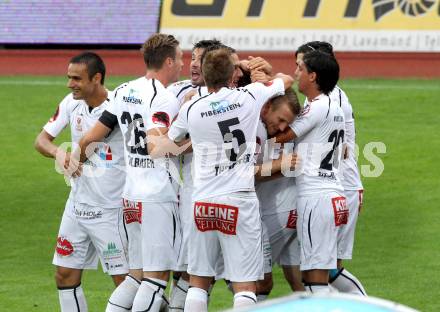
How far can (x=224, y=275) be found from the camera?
8469 mm

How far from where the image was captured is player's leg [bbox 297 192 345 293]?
8461 mm

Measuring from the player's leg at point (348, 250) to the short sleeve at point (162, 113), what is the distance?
180 centimetres

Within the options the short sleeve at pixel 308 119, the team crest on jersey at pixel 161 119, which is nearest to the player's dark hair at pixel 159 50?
the team crest on jersey at pixel 161 119

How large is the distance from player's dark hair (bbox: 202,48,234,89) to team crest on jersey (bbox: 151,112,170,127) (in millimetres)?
565

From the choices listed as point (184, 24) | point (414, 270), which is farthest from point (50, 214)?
point (184, 24)

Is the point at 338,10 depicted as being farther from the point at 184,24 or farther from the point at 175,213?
the point at 175,213

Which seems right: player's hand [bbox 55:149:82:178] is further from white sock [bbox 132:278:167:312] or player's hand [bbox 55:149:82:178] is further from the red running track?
the red running track

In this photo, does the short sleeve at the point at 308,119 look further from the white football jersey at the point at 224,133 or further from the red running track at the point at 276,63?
the red running track at the point at 276,63

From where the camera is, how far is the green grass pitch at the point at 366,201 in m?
11.4

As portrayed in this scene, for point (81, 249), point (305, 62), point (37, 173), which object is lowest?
point (37, 173)

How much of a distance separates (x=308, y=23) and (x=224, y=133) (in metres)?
14.9

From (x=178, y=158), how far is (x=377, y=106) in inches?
455

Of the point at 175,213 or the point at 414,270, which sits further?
the point at 414,270

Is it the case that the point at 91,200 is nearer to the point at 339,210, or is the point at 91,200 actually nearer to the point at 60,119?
the point at 60,119
